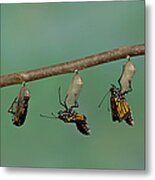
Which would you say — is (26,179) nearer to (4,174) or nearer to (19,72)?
(4,174)

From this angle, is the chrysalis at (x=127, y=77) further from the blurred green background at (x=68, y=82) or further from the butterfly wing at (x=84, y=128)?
the butterfly wing at (x=84, y=128)

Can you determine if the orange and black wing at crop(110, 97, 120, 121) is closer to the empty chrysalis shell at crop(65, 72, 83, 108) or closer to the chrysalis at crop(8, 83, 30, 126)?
the empty chrysalis shell at crop(65, 72, 83, 108)

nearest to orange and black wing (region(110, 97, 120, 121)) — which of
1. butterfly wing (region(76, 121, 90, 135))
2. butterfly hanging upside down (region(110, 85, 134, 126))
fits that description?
butterfly hanging upside down (region(110, 85, 134, 126))

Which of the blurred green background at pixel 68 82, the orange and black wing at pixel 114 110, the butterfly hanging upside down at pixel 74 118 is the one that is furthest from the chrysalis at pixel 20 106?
the orange and black wing at pixel 114 110

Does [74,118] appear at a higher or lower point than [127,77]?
lower

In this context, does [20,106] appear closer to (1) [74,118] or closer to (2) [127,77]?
(1) [74,118]

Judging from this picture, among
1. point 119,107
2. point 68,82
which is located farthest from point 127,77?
point 68,82
